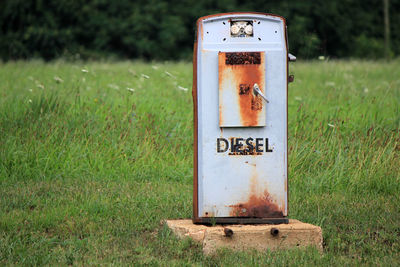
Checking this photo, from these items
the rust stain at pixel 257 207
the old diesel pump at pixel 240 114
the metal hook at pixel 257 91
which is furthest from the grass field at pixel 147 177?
the metal hook at pixel 257 91

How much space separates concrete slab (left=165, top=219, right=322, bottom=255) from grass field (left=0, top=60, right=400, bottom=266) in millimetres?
96

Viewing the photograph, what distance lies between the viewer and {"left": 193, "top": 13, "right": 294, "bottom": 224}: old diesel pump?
4082 mm

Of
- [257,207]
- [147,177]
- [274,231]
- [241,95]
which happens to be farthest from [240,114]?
[147,177]

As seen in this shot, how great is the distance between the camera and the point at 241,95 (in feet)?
13.4

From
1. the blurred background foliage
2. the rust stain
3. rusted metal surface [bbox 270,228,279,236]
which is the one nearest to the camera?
rusted metal surface [bbox 270,228,279,236]

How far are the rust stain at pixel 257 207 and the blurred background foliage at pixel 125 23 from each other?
939 inches

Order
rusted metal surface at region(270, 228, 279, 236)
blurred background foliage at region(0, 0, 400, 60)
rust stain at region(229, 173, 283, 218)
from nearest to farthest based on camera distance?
rusted metal surface at region(270, 228, 279, 236), rust stain at region(229, 173, 283, 218), blurred background foliage at region(0, 0, 400, 60)

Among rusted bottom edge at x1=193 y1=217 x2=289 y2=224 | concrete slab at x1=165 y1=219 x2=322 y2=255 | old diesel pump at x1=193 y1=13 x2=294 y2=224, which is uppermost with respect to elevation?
old diesel pump at x1=193 y1=13 x2=294 y2=224

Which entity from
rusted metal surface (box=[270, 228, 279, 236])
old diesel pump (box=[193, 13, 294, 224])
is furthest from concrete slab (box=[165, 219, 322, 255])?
old diesel pump (box=[193, 13, 294, 224])

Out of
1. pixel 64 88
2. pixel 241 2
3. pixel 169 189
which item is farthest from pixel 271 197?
pixel 241 2

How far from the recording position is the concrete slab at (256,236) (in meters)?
4.05

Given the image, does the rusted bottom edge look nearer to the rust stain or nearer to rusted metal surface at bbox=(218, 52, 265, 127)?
the rust stain

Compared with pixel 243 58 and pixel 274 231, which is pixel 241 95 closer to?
pixel 243 58

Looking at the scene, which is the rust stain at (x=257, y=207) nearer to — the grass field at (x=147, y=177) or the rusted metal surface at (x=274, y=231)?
the rusted metal surface at (x=274, y=231)
